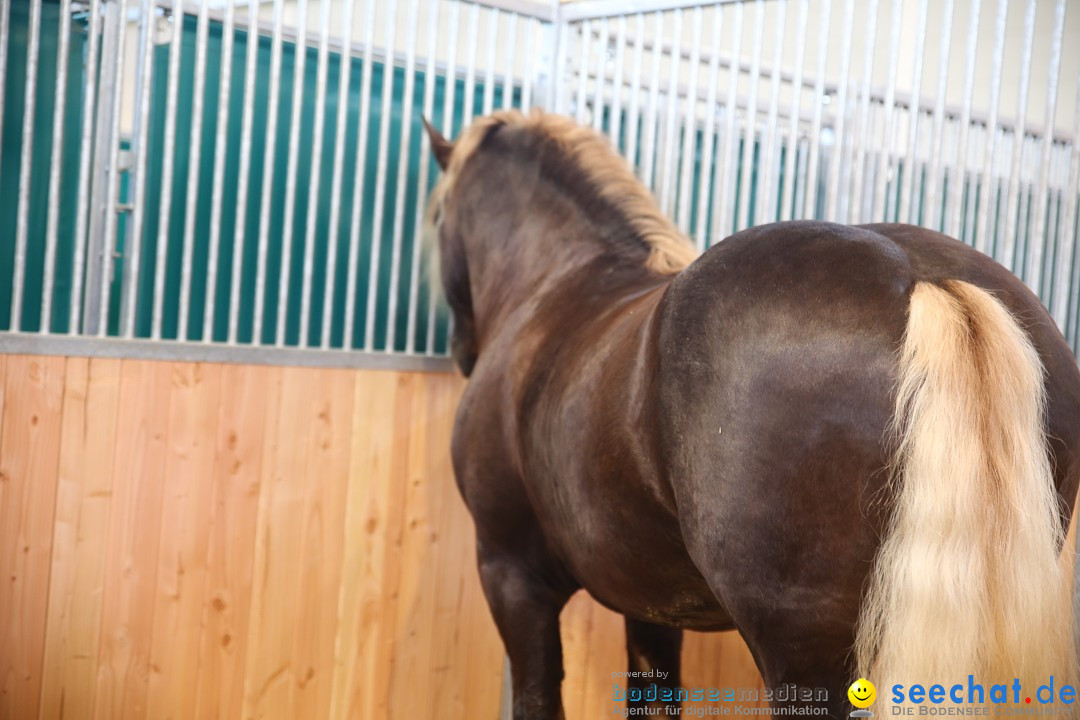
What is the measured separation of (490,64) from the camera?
2658 millimetres

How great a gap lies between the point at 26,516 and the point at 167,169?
82cm

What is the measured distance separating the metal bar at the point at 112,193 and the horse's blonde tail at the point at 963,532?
5.60ft

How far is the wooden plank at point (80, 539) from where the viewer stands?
2.09m

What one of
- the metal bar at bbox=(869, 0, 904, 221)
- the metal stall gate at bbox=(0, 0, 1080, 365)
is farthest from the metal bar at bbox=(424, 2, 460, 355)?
the metal bar at bbox=(869, 0, 904, 221)

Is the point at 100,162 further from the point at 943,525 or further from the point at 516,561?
the point at 943,525

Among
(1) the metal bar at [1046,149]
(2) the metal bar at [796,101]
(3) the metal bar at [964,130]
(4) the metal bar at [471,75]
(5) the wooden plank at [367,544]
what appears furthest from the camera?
(4) the metal bar at [471,75]

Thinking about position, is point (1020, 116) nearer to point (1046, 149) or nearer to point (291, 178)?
point (1046, 149)

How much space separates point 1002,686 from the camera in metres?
1.17

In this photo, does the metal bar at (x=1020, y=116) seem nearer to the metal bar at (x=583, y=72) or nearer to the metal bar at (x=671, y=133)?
the metal bar at (x=671, y=133)

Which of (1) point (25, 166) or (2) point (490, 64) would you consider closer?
(1) point (25, 166)

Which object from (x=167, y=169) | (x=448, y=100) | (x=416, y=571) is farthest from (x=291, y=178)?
(x=416, y=571)

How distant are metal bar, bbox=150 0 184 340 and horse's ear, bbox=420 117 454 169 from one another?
2.02ft

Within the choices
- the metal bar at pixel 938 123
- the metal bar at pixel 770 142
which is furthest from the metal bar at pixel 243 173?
the metal bar at pixel 938 123

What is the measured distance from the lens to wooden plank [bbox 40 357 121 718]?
209 cm
